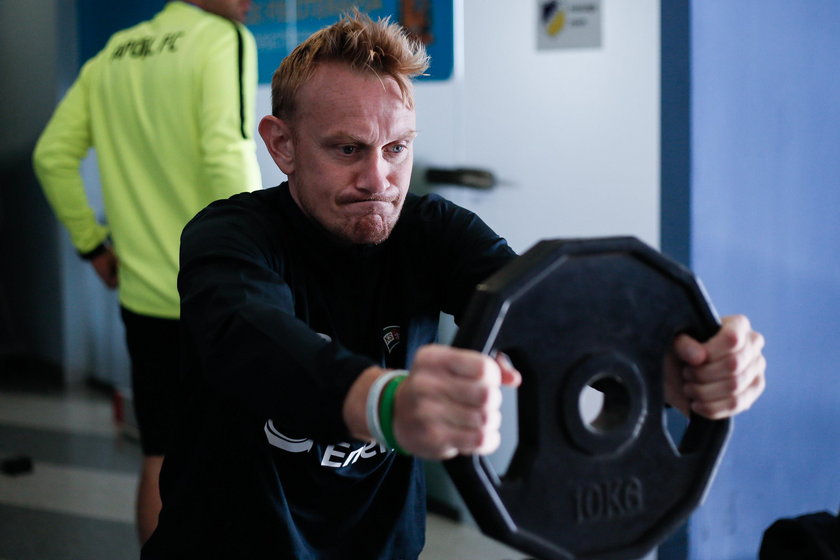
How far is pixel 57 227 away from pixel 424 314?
4.04m

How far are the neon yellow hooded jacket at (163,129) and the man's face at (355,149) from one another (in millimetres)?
903

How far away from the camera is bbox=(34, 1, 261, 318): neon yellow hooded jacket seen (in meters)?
2.03

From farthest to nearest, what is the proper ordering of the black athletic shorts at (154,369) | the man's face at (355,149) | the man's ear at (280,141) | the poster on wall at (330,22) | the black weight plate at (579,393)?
1. the poster on wall at (330,22)
2. the black athletic shorts at (154,369)
3. the man's ear at (280,141)
4. the man's face at (355,149)
5. the black weight plate at (579,393)

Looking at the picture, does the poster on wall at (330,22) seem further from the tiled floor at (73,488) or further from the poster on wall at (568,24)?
the tiled floor at (73,488)

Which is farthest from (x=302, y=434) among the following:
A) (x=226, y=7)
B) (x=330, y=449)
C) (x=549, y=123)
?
(x=549, y=123)

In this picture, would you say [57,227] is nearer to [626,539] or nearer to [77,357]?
[77,357]

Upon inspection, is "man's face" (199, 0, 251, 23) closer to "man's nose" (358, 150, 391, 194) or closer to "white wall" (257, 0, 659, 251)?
"white wall" (257, 0, 659, 251)

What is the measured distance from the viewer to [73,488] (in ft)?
11.0

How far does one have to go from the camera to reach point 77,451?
3791mm

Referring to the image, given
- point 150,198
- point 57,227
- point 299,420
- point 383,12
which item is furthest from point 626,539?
point 57,227

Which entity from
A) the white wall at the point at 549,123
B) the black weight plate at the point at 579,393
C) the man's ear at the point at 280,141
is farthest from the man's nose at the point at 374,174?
the white wall at the point at 549,123

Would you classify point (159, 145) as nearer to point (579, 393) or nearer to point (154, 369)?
point (154, 369)

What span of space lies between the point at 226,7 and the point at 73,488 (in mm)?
1995

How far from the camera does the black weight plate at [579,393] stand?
27.5 inches
